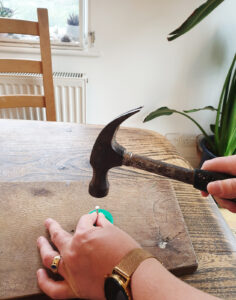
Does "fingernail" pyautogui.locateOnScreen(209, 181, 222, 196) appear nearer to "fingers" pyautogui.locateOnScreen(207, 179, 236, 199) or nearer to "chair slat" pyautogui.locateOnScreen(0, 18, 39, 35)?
"fingers" pyautogui.locateOnScreen(207, 179, 236, 199)

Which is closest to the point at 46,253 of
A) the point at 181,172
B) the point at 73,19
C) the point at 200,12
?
the point at 181,172

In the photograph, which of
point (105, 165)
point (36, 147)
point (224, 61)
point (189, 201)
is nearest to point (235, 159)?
point (189, 201)

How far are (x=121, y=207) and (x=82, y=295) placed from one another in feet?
0.80

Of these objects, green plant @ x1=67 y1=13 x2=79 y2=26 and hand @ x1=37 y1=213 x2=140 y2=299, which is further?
green plant @ x1=67 y1=13 x2=79 y2=26

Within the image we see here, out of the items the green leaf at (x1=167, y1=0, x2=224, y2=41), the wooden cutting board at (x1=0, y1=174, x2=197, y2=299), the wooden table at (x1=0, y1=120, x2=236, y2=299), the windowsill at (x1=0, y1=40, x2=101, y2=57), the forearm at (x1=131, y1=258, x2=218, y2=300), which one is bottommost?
the wooden table at (x1=0, y1=120, x2=236, y2=299)

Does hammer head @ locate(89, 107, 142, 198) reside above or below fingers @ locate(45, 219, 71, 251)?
above

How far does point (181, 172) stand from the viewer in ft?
1.67

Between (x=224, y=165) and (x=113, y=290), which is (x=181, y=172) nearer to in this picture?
(x=224, y=165)

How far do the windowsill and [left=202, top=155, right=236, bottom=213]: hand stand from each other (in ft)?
4.81

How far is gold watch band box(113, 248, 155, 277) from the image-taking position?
1.37 feet

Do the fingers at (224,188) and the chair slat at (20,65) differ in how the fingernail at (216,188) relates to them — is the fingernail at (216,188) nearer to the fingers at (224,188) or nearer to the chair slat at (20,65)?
the fingers at (224,188)

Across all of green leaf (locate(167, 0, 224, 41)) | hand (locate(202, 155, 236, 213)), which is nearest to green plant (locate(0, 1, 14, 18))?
green leaf (locate(167, 0, 224, 41))

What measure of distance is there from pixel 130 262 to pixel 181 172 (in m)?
0.22

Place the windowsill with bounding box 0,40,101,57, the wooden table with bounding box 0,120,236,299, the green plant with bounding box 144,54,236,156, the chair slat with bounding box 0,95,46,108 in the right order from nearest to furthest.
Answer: the wooden table with bounding box 0,120,236,299
the chair slat with bounding box 0,95,46,108
the green plant with bounding box 144,54,236,156
the windowsill with bounding box 0,40,101,57
